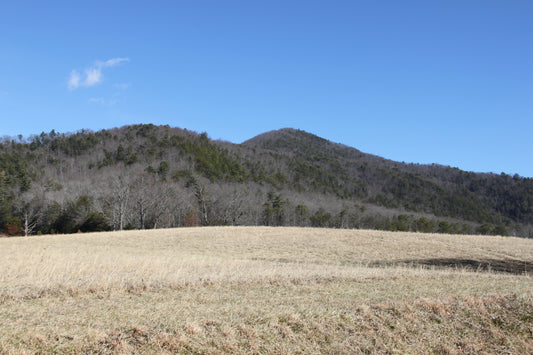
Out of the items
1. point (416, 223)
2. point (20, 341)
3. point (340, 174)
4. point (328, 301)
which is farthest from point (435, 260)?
point (340, 174)

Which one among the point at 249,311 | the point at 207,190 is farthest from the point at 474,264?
the point at 207,190

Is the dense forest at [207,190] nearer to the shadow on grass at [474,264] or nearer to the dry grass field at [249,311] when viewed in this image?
the shadow on grass at [474,264]

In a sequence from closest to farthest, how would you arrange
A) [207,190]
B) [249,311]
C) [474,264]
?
[249,311] → [474,264] → [207,190]

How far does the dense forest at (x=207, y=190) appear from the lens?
204ft

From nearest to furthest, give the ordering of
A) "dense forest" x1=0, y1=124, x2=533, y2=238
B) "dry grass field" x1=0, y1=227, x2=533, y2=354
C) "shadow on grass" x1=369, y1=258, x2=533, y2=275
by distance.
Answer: "dry grass field" x1=0, y1=227, x2=533, y2=354
"shadow on grass" x1=369, y1=258, x2=533, y2=275
"dense forest" x1=0, y1=124, x2=533, y2=238

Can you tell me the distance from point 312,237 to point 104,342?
29324mm

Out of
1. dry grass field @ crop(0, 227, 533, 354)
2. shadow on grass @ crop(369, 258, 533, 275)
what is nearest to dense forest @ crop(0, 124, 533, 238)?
shadow on grass @ crop(369, 258, 533, 275)

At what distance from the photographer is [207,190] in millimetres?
77438

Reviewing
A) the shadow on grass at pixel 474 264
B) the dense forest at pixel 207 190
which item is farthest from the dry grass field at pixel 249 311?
the dense forest at pixel 207 190

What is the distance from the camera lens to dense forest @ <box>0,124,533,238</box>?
62312 millimetres

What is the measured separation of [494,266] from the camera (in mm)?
21156

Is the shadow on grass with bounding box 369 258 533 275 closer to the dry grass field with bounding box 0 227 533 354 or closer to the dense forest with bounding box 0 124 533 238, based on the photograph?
the dry grass field with bounding box 0 227 533 354

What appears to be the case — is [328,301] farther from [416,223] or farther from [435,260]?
[416,223]

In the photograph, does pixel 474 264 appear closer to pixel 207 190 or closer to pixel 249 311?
pixel 249 311
